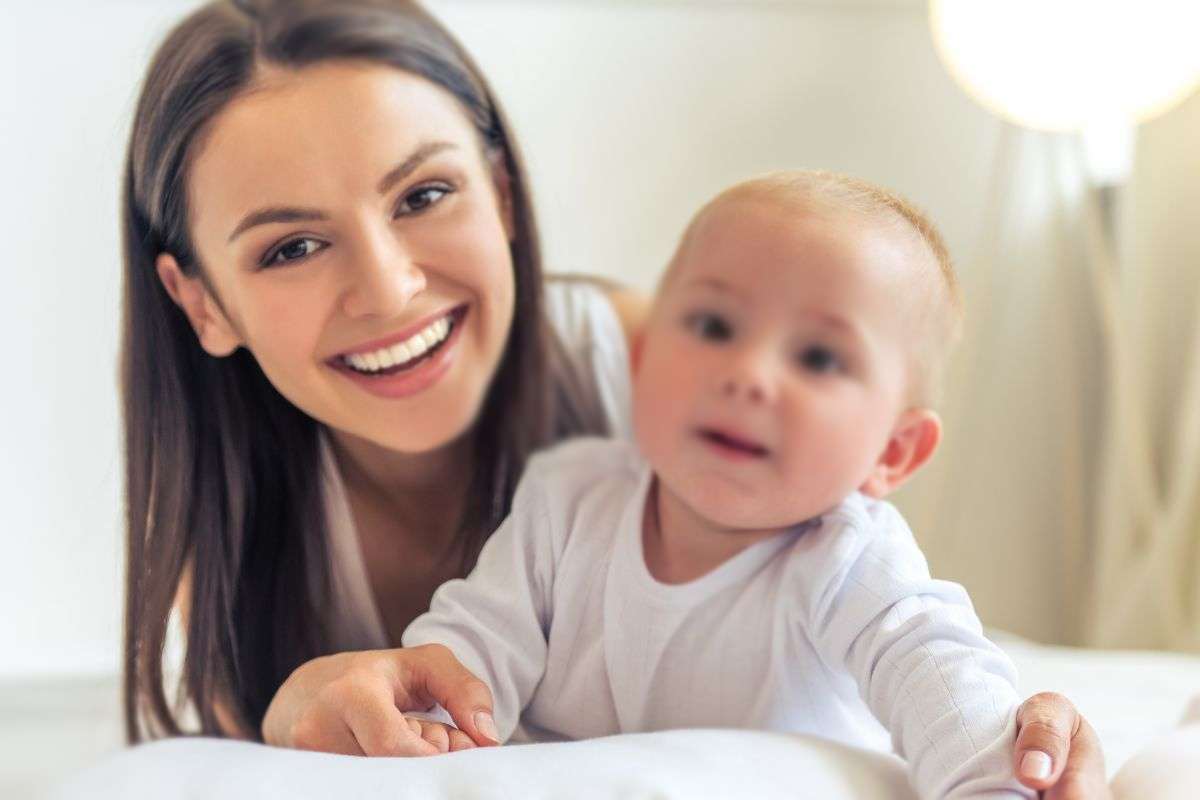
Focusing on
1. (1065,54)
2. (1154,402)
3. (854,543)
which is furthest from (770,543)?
(1154,402)

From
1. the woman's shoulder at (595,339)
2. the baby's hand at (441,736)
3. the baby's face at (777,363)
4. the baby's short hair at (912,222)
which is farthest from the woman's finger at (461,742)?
the woman's shoulder at (595,339)

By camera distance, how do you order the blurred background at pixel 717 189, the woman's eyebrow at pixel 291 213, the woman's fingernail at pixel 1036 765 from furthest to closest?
the blurred background at pixel 717 189
the woman's eyebrow at pixel 291 213
the woman's fingernail at pixel 1036 765

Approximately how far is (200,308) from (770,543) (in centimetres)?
Answer: 30

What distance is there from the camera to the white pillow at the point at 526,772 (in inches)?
19.2

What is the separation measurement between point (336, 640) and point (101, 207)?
262 millimetres

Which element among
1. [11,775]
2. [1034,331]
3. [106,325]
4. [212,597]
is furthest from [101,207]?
[1034,331]

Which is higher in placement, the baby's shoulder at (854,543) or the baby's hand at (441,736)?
the baby's shoulder at (854,543)

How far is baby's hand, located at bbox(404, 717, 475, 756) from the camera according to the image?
1.77 feet

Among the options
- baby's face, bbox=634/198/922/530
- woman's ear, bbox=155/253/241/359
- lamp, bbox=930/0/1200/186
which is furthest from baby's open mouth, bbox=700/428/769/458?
lamp, bbox=930/0/1200/186

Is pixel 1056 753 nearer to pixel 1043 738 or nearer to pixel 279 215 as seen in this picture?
pixel 1043 738

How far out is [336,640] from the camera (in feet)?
2.06

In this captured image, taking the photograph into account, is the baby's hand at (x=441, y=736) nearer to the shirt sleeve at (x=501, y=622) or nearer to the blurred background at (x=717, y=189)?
the shirt sleeve at (x=501, y=622)

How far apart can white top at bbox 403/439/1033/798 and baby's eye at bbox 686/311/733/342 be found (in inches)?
4.2

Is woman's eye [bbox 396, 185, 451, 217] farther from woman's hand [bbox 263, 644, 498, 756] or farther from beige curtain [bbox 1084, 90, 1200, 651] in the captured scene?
beige curtain [bbox 1084, 90, 1200, 651]
